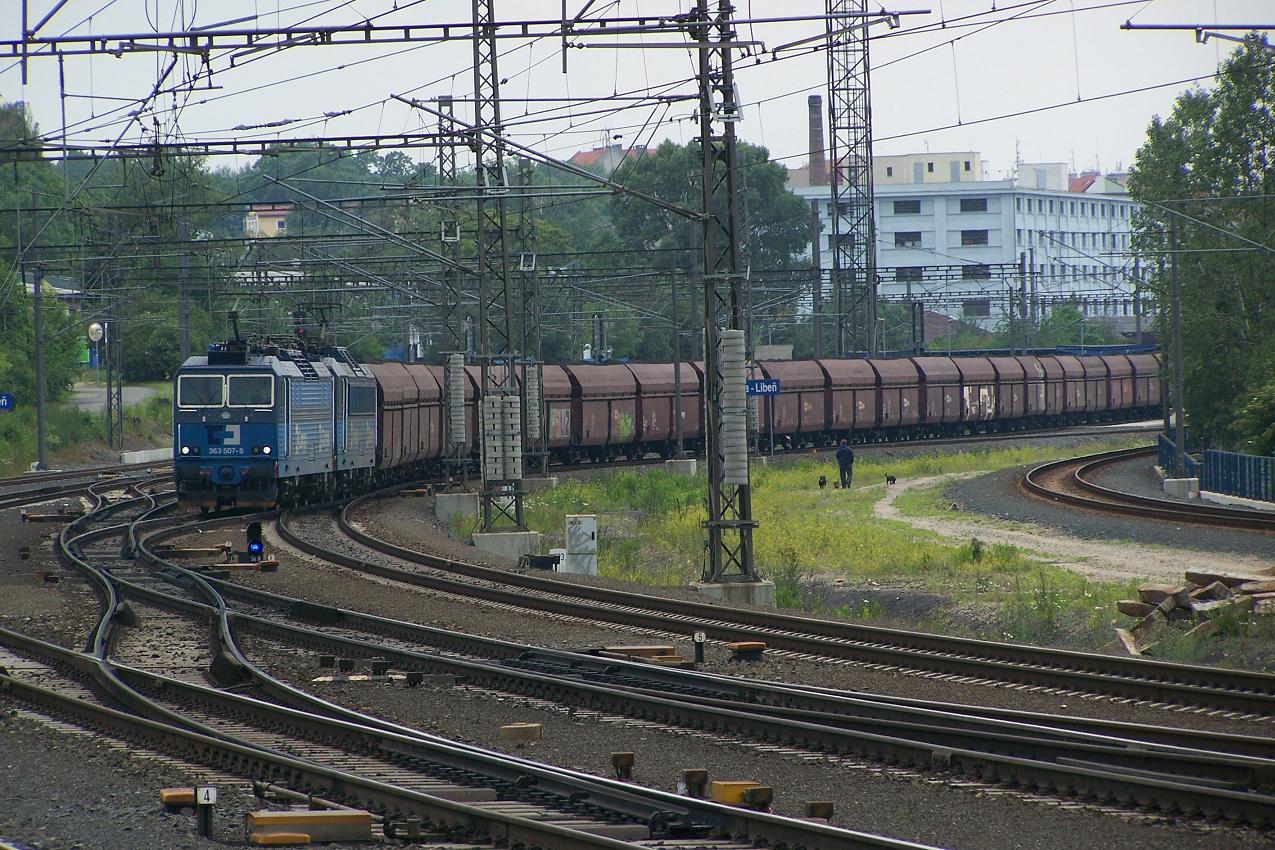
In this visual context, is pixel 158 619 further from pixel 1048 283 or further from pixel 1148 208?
pixel 1048 283

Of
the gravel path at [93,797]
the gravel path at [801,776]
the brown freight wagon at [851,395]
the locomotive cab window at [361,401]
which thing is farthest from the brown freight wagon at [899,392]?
the gravel path at [93,797]

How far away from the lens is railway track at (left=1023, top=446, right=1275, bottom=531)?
29781 millimetres

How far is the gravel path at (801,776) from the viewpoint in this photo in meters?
8.17

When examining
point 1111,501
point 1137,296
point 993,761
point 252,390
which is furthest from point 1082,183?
point 993,761

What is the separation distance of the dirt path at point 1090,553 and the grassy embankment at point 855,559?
58 cm

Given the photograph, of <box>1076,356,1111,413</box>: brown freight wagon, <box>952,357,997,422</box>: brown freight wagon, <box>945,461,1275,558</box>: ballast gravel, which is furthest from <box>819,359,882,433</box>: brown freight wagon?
<box>1076,356,1111,413</box>: brown freight wagon

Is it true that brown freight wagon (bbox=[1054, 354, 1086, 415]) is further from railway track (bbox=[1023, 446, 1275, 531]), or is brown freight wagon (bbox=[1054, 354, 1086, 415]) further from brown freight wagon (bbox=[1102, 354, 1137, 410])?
railway track (bbox=[1023, 446, 1275, 531])

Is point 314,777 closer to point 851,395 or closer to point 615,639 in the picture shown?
point 615,639

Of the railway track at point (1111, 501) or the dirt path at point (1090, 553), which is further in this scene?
the railway track at point (1111, 501)

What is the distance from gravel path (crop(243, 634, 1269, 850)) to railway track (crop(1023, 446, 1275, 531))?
2008cm

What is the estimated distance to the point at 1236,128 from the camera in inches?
2066

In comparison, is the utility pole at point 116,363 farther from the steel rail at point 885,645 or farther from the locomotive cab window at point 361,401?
the steel rail at point 885,645

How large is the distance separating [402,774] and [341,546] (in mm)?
17620

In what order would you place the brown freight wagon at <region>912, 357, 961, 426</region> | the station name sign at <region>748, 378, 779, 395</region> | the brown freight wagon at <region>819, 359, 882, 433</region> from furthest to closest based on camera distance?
the brown freight wagon at <region>912, 357, 961, 426</region> → the brown freight wagon at <region>819, 359, 882, 433</region> → the station name sign at <region>748, 378, 779, 395</region>
